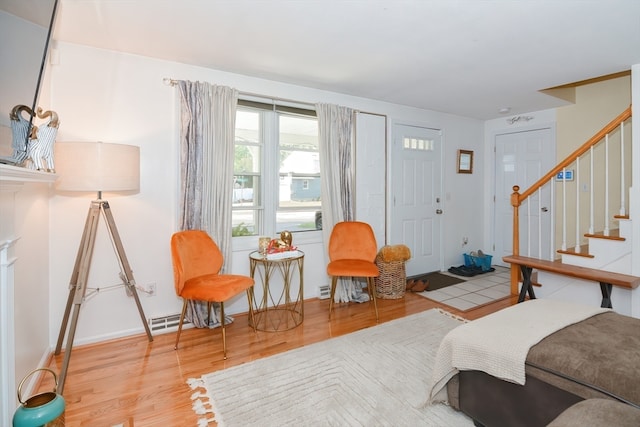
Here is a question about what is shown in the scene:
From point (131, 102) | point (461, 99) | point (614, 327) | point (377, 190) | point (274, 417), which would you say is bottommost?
point (274, 417)

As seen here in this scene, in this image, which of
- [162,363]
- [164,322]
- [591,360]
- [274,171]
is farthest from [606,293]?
[164,322]

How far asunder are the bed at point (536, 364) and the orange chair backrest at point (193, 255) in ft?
6.46

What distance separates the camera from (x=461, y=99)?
4.18 metres

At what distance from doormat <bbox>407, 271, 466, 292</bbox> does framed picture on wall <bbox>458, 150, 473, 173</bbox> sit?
1.71 meters

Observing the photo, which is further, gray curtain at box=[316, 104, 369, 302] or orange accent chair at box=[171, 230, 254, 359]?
gray curtain at box=[316, 104, 369, 302]

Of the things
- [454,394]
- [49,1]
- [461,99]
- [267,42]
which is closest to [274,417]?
[454,394]

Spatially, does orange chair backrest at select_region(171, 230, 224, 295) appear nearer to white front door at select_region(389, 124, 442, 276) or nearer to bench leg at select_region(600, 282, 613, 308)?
white front door at select_region(389, 124, 442, 276)

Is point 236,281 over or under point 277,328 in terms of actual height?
over

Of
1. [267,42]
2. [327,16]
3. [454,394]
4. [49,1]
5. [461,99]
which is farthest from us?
[461,99]

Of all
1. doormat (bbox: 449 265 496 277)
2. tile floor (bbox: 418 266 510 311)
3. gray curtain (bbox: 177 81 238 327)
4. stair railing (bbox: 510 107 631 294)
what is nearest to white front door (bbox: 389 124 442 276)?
doormat (bbox: 449 265 496 277)

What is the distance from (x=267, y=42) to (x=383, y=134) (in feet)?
6.87

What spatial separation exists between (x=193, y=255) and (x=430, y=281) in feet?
10.3

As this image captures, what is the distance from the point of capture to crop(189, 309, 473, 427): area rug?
5.89ft

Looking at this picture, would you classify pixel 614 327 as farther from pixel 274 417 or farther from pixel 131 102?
pixel 131 102
